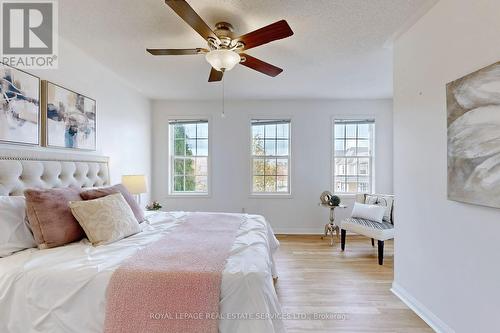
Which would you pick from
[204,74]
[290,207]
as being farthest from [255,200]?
[204,74]

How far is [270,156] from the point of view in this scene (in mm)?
4973

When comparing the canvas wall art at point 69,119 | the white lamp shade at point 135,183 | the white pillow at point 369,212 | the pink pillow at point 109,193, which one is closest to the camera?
the pink pillow at point 109,193

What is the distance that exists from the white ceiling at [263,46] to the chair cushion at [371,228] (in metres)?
2.03

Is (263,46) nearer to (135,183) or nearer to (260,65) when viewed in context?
(260,65)

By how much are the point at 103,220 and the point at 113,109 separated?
2.15m

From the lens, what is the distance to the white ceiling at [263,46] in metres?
2.02

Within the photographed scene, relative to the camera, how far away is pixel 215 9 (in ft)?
6.66

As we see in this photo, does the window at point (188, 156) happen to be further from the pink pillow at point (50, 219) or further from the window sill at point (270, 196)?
the pink pillow at point (50, 219)

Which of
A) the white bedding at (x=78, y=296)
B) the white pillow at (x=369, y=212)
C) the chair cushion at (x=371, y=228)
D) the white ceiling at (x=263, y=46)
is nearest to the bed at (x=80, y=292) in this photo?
the white bedding at (x=78, y=296)

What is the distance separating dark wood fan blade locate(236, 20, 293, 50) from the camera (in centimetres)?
172

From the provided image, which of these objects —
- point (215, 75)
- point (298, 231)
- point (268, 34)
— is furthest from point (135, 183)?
point (298, 231)

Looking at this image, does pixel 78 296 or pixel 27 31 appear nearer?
pixel 78 296

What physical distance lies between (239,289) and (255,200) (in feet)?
11.7

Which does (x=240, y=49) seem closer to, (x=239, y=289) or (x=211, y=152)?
(x=239, y=289)
